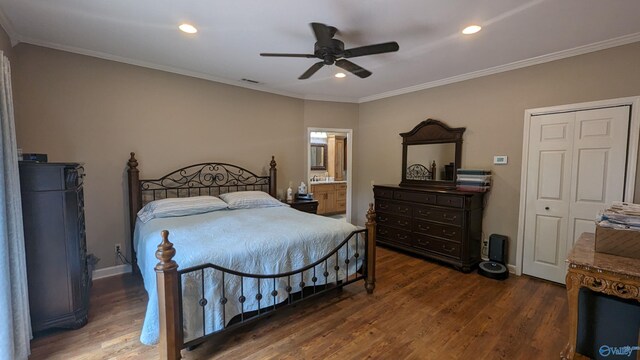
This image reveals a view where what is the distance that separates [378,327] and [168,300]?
5.49 ft

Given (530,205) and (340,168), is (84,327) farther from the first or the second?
(340,168)

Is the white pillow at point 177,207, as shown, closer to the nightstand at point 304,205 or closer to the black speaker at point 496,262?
the nightstand at point 304,205

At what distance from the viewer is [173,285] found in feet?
5.57

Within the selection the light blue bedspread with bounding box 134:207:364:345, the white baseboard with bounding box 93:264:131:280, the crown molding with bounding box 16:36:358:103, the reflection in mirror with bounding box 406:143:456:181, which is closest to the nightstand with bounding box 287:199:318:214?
the light blue bedspread with bounding box 134:207:364:345

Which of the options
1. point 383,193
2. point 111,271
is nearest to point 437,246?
point 383,193

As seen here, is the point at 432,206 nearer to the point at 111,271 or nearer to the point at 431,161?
the point at 431,161

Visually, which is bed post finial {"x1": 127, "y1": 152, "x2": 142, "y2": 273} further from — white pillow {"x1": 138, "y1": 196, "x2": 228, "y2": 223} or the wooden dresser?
the wooden dresser

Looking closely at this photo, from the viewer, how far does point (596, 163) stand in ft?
9.57

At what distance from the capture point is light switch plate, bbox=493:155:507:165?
3.55 meters

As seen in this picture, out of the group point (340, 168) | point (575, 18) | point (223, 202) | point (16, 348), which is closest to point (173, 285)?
point (16, 348)

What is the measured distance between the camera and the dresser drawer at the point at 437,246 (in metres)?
3.59

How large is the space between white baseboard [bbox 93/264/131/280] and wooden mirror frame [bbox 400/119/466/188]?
4.18 m

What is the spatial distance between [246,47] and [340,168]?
516 cm

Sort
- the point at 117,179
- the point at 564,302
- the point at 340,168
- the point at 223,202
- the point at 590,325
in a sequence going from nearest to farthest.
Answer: the point at 590,325, the point at 564,302, the point at 117,179, the point at 223,202, the point at 340,168
